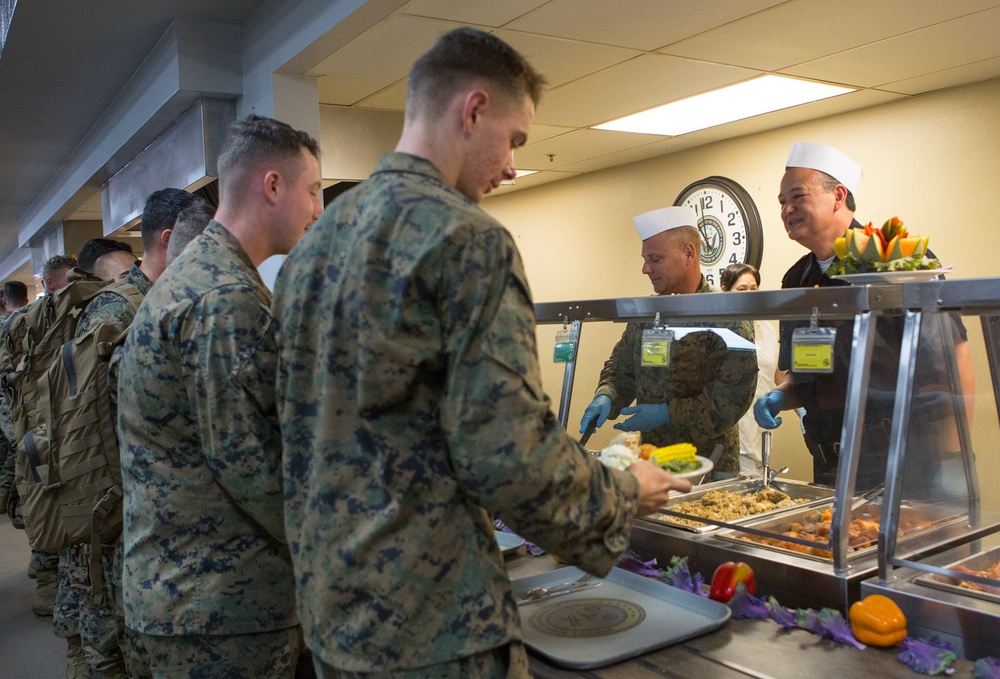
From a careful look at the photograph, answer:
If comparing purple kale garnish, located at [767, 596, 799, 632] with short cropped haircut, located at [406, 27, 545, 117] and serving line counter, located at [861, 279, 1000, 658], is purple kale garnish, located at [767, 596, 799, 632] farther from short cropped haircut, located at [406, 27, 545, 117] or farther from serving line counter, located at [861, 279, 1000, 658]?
short cropped haircut, located at [406, 27, 545, 117]

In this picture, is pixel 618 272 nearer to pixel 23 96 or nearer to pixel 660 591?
pixel 23 96

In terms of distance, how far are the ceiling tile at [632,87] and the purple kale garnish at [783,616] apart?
2.71 metres

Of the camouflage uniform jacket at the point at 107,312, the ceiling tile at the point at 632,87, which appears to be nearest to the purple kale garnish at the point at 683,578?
the camouflage uniform jacket at the point at 107,312

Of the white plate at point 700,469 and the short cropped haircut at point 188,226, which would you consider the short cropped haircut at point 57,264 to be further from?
the white plate at point 700,469

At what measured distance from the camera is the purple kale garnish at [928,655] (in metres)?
1.29

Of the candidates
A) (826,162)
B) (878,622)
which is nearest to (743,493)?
(878,622)

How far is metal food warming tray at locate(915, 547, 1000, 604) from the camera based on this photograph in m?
1.43

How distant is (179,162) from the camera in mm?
→ 4152

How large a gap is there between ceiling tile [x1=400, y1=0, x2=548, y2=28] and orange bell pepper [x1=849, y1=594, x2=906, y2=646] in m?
2.29

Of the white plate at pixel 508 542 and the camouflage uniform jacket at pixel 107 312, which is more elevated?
the camouflage uniform jacket at pixel 107 312

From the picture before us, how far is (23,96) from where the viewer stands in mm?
4582

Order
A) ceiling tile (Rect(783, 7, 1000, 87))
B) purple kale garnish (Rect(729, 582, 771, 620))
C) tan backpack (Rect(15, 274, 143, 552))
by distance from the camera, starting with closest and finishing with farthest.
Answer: purple kale garnish (Rect(729, 582, 771, 620)) < tan backpack (Rect(15, 274, 143, 552)) < ceiling tile (Rect(783, 7, 1000, 87))

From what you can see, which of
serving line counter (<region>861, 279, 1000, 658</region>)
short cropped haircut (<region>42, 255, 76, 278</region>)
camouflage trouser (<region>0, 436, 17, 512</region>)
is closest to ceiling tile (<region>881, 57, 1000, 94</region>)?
serving line counter (<region>861, 279, 1000, 658</region>)

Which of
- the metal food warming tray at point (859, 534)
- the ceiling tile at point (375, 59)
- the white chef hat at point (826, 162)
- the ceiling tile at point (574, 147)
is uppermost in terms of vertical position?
the ceiling tile at point (574, 147)
